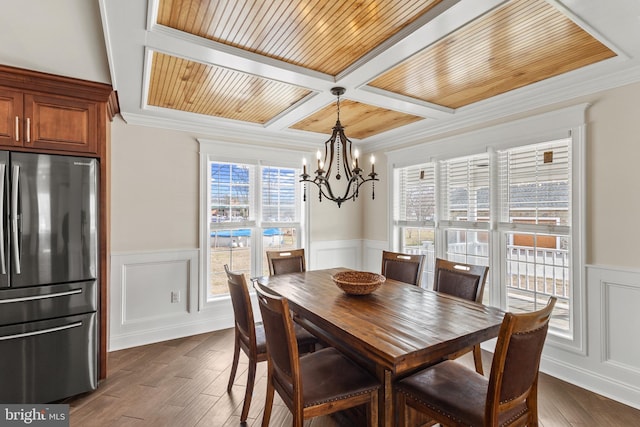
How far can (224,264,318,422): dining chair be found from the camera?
217cm

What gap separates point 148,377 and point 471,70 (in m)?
3.70

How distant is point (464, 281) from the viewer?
99.8 inches

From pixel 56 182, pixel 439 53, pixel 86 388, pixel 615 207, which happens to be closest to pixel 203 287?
pixel 86 388

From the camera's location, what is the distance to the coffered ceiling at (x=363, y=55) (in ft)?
5.62

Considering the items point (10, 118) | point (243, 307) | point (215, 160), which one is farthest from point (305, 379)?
point (215, 160)

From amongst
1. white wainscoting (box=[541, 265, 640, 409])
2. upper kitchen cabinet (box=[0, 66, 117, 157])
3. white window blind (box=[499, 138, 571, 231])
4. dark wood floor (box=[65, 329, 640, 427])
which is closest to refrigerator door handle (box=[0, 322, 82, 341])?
dark wood floor (box=[65, 329, 640, 427])

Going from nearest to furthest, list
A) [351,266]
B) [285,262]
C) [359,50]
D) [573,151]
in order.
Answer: [359,50]
[573,151]
[285,262]
[351,266]

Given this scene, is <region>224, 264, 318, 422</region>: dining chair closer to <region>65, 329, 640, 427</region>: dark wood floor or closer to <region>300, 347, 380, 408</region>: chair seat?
<region>65, 329, 640, 427</region>: dark wood floor

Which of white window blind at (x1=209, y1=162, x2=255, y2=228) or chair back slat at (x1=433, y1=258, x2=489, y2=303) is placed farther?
white window blind at (x1=209, y1=162, x2=255, y2=228)

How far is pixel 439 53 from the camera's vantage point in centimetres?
218

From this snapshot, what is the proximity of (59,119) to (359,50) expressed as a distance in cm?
233

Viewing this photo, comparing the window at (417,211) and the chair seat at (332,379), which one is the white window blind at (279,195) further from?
the chair seat at (332,379)

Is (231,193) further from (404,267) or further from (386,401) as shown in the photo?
(386,401)

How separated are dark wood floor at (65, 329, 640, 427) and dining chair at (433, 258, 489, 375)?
0.61m
